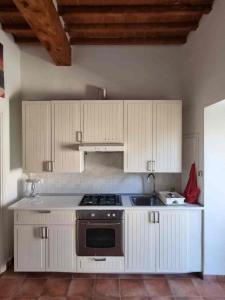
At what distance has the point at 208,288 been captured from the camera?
2.91 metres

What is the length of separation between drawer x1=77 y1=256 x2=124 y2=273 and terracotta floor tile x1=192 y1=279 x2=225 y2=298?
88 cm

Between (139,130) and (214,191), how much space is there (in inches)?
45.6

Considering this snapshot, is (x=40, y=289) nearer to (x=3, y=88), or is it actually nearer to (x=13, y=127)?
(x=13, y=127)

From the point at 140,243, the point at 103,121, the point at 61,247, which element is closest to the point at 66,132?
the point at 103,121

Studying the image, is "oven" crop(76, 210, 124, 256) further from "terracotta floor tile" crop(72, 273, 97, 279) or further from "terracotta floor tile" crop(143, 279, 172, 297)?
"terracotta floor tile" crop(143, 279, 172, 297)

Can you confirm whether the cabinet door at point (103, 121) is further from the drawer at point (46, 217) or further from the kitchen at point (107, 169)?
the drawer at point (46, 217)

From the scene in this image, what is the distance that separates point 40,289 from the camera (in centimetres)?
290

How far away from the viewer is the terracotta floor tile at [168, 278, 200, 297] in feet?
9.18

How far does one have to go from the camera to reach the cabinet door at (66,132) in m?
3.34

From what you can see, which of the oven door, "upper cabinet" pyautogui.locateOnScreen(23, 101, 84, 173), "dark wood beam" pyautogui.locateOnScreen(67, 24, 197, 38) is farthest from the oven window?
"dark wood beam" pyautogui.locateOnScreen(67, 24, 197, 38)

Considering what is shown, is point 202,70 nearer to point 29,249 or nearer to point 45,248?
point 45,248

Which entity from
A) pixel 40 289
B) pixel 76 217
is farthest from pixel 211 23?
pixel 40 289

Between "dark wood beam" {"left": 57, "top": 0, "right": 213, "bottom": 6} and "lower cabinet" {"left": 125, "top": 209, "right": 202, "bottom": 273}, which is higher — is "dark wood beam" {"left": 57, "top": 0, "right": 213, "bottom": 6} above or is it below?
above

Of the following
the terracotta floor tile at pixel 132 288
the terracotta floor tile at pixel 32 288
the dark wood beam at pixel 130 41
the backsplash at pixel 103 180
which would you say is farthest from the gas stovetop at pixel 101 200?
the dark wood beam at pixel 130 41
